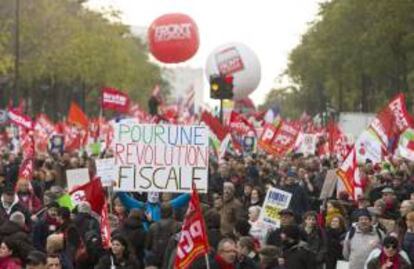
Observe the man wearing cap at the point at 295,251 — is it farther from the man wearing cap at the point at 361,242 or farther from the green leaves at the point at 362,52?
the green leaves at the point at 362,52

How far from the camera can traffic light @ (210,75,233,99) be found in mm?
31538

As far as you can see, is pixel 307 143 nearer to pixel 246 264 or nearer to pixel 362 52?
pixel 246 264

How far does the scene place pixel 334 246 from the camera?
16.3 meters

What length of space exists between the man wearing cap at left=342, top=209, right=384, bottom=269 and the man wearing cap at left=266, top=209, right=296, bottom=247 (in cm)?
70

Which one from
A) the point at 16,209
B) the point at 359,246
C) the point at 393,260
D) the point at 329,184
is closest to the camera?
the point at 393,260

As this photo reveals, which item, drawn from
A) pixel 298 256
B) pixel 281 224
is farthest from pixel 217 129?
pixel 298 256

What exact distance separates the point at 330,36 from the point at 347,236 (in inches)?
2209

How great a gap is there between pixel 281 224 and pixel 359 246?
882 millimetres

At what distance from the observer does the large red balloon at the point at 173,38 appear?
3959 centimetres

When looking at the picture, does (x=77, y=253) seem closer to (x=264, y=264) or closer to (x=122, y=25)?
(x=264, y=264)

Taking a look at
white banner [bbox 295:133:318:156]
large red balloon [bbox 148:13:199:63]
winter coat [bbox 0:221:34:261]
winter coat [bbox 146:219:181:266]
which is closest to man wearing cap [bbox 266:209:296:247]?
winter coat [bbox 146:219:181:266]

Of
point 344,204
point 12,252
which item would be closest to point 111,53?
point 344,204

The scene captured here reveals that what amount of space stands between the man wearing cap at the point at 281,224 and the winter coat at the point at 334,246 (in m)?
0.67

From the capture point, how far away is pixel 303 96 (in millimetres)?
118562
